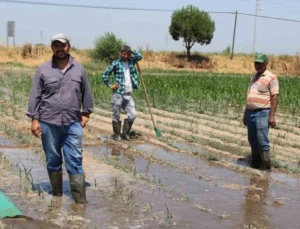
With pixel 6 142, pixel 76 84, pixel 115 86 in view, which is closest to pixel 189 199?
pixel 76 84

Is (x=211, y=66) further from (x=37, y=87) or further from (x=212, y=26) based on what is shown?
(x=37, y=87)

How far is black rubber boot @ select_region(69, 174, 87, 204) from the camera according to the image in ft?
17.9

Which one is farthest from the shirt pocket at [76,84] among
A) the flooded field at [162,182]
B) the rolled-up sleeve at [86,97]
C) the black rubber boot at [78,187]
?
the flooded field at [162,182]

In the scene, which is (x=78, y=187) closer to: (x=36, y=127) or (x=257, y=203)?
(x=36, y=127)

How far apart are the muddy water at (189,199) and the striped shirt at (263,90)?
1028 mm

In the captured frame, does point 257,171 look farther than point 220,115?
No

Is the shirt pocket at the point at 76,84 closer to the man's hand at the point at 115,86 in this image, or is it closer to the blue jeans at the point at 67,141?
the blue jeans at the point at 67,141

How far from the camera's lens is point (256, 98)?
7.50m

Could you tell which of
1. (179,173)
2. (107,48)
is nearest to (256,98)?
(179,173)

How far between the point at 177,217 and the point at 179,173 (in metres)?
2.01

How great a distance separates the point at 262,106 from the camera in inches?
294

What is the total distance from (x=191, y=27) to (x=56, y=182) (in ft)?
163

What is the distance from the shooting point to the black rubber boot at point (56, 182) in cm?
560

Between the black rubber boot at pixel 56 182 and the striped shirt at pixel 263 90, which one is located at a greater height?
the striped shirt at pixel 263 90
